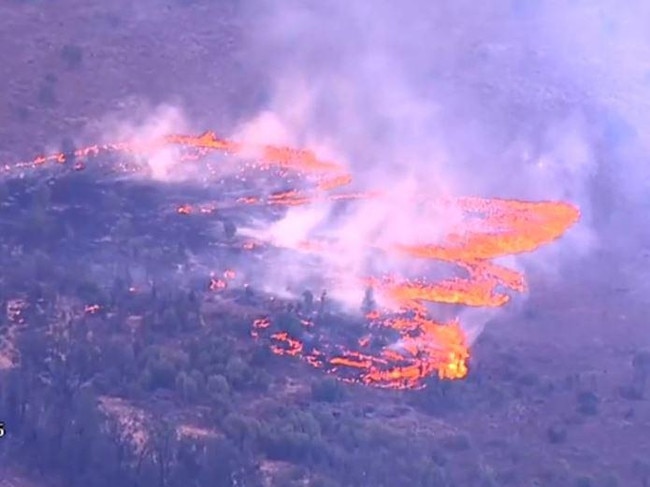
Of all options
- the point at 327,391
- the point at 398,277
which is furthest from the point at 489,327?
the point at 327,391

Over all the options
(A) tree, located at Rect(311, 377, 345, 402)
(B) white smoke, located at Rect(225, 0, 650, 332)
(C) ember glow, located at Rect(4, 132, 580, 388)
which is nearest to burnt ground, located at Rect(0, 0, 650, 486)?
(A) tree, located at Rect(311, 377, 345, 402)

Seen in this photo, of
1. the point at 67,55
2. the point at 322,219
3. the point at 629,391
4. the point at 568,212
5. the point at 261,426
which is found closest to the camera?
the point at 261,426

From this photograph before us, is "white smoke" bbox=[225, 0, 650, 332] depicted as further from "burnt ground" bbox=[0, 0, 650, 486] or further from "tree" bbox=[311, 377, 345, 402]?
"tree" bbox=[311, 377, 345, 402]

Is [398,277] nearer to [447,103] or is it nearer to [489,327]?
[489,327]

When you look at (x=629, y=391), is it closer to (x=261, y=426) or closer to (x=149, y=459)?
(x=261, y=426)

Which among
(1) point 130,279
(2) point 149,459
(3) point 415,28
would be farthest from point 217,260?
(3) point 415,28

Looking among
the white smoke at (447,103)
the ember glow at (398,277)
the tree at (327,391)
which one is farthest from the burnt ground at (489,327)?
the white smoke at (447,103)

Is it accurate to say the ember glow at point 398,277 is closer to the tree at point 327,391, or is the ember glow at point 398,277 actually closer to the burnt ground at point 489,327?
the burnt ground at point 489,327
